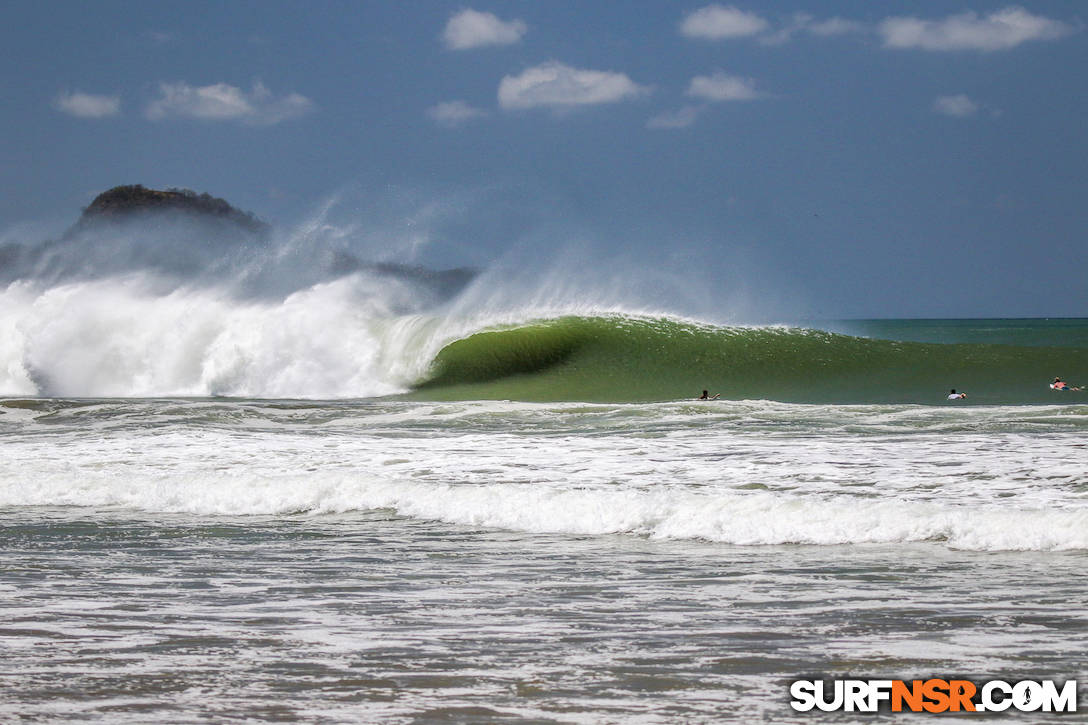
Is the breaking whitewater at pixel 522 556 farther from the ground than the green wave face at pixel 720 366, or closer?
closer

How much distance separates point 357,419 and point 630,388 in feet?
23.6

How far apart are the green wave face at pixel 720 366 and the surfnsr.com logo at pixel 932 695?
680 inches

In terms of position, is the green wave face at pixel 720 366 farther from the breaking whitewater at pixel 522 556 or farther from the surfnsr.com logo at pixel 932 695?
the surfnsr.com logo at pixel 932 695

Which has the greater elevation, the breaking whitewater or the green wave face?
the green wave face

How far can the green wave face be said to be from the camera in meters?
22.2

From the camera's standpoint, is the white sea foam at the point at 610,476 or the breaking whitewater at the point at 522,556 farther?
the white sea foam at the point at 610,476

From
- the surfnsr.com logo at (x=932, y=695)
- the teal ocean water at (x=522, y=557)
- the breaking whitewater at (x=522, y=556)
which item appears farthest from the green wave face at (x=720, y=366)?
the surfnsr.com logo at (x=932, y=695)

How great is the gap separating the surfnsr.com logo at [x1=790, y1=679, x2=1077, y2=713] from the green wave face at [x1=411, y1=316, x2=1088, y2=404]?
56.7ft

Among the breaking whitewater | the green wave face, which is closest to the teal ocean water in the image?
the breaking whitewater

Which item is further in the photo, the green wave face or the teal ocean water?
the green wave face

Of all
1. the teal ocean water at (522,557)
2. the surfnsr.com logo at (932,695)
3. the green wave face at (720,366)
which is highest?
the green wave face at (720,366)

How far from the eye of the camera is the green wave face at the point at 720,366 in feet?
72.9

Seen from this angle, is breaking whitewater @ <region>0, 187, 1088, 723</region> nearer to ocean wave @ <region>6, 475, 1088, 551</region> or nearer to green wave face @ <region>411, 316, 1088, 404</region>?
ocean wave @ <region>6, 475, 1088, 551</region>

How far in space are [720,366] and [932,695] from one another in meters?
21.0
